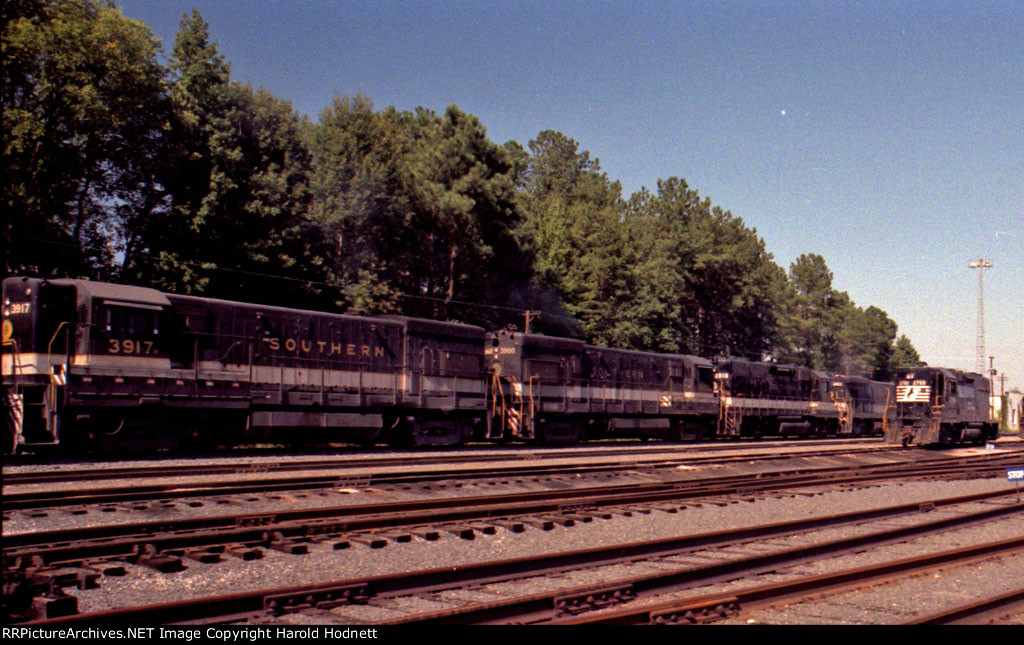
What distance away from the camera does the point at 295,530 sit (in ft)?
30.2

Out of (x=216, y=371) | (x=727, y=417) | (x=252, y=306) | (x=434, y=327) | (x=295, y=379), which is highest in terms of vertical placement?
(x=252, y=306)

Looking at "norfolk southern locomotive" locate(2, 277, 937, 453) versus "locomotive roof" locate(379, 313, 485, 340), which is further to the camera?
"locomotive roof" locate(379, 313, 485, 340)

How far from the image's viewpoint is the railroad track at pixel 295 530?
7.16 meters

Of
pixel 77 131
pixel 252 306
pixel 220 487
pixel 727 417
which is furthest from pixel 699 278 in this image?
pixel 220 487

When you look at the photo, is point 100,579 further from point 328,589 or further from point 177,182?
point 177,182

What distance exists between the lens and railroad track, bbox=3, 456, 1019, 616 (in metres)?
7.16

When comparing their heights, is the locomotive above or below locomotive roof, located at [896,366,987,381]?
below

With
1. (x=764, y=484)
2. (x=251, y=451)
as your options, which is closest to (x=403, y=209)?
(x=251, y=451)

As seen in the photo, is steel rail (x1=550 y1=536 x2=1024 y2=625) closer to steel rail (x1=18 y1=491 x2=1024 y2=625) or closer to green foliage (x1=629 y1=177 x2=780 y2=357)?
steel rail (x1=18 y1=491 x2=1024 y2=625)

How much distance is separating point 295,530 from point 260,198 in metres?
27.1

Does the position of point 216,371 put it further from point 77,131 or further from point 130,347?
point 77,131

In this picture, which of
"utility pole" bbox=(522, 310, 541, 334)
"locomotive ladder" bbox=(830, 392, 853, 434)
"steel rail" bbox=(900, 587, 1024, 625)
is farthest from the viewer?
"locomotive ladder" bbox=(830, 392, 853, 434)

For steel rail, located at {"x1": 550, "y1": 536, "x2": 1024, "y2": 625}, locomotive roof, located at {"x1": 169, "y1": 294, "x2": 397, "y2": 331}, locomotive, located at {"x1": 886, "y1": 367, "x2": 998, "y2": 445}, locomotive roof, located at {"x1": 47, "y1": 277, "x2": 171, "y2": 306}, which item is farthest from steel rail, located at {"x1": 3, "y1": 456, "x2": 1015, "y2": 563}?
locomotive, located at {"x1": 886, "y1": 367, "x2": 998, "y2": 445}

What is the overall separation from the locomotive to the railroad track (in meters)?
17.7
